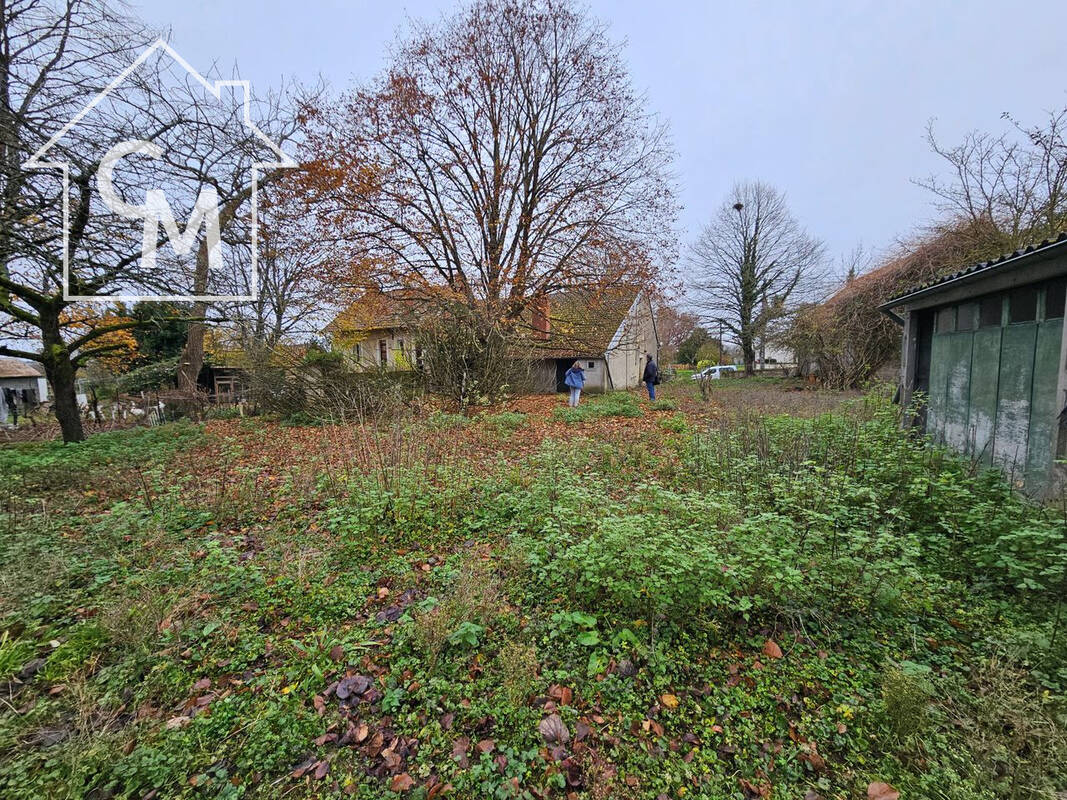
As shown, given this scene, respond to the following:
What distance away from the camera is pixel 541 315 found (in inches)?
538

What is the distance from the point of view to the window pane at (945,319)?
6.13 meters

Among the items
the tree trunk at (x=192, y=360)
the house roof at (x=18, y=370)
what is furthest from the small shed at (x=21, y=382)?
the tree trunk at (x=192, y=360)

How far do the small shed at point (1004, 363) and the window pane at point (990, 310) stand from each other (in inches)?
0.5

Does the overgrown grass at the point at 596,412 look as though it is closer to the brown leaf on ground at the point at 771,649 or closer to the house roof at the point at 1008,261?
the house roof at the point at 1008,261

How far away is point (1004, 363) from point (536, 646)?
6.78 m

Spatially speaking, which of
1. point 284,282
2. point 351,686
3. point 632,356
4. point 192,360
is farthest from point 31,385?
point 632,356

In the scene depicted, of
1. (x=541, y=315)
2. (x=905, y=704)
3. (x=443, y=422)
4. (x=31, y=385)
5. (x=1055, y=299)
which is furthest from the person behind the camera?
(x=31, y=385)

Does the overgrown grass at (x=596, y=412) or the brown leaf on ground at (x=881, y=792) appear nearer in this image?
the brown leaf on ground at (x=881, y=792)

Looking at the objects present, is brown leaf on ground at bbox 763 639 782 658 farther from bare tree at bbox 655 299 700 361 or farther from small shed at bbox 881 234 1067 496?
bare tree at bbox 655 299 700 361

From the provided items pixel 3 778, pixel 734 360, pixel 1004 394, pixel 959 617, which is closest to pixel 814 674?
pixel 959 617

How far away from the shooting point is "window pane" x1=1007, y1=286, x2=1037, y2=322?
4.58 metres

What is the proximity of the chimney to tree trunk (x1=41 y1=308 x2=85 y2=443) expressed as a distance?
10.7 meters

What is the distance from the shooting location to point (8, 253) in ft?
17.6

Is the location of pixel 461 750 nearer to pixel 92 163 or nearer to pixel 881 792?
pixel 881 792
